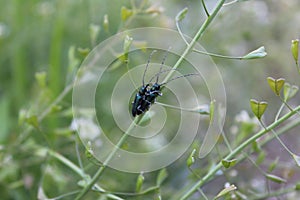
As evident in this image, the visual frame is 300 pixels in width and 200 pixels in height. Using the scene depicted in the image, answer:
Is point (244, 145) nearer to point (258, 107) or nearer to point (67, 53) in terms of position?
point (258, 107)

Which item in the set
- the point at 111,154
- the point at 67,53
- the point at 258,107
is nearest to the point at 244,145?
the point at 258,107

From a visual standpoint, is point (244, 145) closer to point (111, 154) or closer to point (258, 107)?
point (258, 107)

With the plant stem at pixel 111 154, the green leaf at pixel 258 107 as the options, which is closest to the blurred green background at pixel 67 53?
the plant stem at pixel 111 154

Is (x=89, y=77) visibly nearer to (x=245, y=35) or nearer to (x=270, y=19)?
(x=245, y=35)

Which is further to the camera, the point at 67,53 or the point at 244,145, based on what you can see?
the point at 67,53

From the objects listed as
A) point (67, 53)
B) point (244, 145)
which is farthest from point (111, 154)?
point (67, 53)

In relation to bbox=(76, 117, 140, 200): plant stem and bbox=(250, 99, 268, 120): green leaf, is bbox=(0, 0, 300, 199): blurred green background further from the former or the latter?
bbox=(250, 99, 268, 120): green leaf

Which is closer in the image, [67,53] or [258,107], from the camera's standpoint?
[258,107]

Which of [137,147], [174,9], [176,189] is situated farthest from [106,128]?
[174,9]
